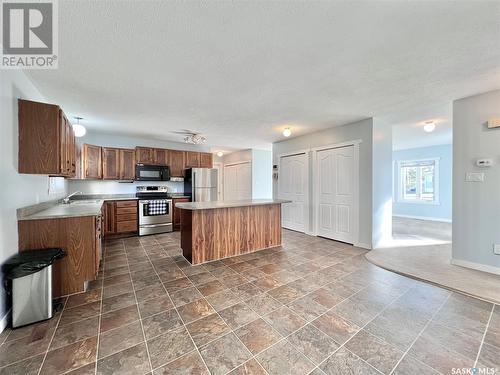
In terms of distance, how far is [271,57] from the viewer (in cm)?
200

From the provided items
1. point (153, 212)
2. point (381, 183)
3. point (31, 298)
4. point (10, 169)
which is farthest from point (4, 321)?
point (381, 183)

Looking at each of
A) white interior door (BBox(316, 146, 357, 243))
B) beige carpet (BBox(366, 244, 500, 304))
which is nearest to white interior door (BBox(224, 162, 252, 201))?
white interior door (BBox(316, 146, 357, 243))

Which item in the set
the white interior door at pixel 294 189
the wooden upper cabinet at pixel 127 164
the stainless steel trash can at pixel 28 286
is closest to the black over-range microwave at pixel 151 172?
the wooden upper cabinet at pixel 127 164

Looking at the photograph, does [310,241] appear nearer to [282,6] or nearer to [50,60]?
[282,6]

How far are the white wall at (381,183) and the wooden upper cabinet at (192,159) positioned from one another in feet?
15.3

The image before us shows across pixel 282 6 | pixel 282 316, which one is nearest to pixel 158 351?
pixel 282 316

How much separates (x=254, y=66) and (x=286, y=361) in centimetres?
261

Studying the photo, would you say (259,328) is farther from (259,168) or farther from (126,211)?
(259,168)

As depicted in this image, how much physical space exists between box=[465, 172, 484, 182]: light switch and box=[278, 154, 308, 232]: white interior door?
282cm

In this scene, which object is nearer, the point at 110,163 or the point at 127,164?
the point at 110,163

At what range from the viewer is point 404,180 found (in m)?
7.61

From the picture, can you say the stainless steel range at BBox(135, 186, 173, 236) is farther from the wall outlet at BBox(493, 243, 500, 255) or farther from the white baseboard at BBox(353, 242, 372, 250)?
the wall outlet at BBox(493, 243, 500, 255)

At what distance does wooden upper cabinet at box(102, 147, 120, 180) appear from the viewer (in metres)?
4.94

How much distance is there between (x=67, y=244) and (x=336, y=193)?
4.60 m
